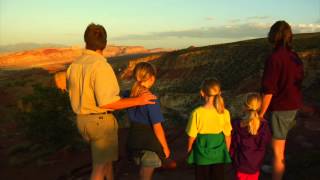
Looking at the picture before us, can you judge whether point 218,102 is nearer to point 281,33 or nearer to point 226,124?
point 226,124

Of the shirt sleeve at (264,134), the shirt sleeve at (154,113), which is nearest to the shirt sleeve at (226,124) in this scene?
the shirt sleeve at (264,134)

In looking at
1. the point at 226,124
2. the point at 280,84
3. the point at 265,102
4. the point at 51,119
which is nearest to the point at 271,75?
the point at 280,84

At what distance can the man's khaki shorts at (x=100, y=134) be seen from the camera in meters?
4.36

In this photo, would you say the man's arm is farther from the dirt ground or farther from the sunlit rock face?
the sunlit rock face

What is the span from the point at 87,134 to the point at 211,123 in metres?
1.28

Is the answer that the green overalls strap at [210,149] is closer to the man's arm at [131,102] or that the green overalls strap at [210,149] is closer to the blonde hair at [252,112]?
the blonde hair at [252,112]

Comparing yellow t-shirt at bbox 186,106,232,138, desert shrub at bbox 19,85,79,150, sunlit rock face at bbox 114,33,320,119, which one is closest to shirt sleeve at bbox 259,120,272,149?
yellow t-shirt at bbox 186,106,232,138

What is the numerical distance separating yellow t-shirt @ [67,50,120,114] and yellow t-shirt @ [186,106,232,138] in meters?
0.92

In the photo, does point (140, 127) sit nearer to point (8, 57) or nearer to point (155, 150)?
point (155, 150)

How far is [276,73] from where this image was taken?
16.4 ft

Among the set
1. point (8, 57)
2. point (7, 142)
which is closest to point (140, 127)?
point (7, 142)

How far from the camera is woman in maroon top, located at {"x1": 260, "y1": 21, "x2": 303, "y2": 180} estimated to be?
16.4ft

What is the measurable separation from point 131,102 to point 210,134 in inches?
40.1

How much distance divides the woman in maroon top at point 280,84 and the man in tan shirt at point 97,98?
1.48 m
